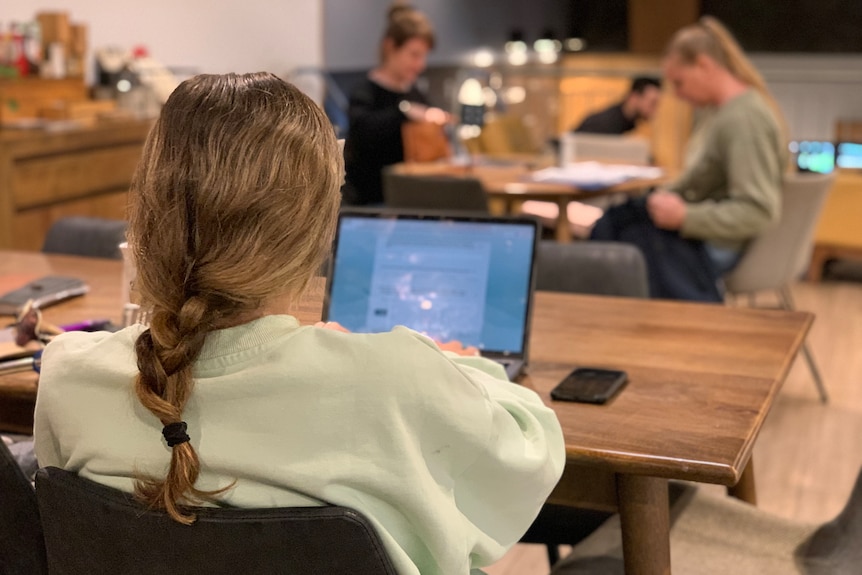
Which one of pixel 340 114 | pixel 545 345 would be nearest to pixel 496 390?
pixel 545 345

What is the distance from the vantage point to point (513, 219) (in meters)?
1.71

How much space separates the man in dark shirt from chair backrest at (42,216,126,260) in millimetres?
3749

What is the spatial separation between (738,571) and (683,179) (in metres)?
2.29

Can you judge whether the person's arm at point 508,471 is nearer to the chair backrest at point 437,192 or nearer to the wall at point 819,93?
the chair backrest at point 437,192

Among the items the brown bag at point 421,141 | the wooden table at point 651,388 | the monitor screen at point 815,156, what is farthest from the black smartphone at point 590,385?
the monitor screen at point 815,156

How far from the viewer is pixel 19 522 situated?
122 centimetres

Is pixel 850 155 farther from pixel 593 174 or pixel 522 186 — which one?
pixel 522 186

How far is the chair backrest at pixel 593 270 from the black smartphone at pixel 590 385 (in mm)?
724

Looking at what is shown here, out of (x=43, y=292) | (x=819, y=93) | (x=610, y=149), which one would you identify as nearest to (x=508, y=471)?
(x=43, y=292)

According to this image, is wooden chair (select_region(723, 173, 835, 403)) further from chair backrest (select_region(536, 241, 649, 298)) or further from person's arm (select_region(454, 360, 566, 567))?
person's arm (select_region(454, 360, 566, 567))

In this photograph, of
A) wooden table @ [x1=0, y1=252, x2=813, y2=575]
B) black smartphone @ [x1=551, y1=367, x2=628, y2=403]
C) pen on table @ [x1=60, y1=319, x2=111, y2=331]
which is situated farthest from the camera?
pen on table @ [x1=60, y1=319, x2=111, y2=331]

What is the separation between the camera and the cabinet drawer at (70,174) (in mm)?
4391

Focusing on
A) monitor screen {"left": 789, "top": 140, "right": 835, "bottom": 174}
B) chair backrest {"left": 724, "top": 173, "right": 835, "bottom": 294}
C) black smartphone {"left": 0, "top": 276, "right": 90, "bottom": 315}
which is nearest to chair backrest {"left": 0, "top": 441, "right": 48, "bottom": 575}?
black smartphone {"left": 0, "top": 276, "right": 90, "bottom": 315}

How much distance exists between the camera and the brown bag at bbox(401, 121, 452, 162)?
4535 millimetres
